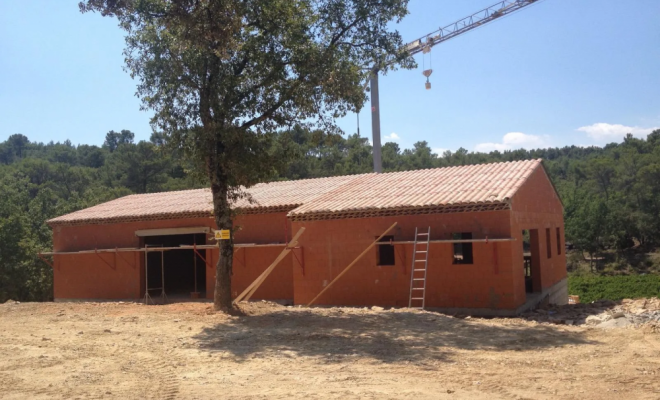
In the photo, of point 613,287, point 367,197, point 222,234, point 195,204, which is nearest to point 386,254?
point 367,197

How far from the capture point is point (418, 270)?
15008mm

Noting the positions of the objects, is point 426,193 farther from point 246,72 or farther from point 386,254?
point 246,72

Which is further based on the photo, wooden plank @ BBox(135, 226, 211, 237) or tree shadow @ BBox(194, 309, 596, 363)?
wooden plank @ BBox(135, 226, 211, 237)

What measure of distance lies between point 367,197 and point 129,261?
9521 mm

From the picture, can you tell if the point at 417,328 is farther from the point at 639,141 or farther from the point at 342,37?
the point at 639,141

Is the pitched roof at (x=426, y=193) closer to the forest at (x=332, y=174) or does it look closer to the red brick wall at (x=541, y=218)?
the red brick wall at (x=541, y=218)

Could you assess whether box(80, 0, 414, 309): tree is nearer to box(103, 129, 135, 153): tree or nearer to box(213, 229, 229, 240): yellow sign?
box(213, 229, 229, 240): yellow sign

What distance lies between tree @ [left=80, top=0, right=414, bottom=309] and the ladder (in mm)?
3661

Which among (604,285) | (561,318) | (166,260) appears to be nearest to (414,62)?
(561,318)

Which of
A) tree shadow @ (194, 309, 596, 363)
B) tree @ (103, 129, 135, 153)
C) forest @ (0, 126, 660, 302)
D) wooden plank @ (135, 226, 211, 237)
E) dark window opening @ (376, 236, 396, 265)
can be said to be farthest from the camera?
tree @ (103, 129, 135, 153)

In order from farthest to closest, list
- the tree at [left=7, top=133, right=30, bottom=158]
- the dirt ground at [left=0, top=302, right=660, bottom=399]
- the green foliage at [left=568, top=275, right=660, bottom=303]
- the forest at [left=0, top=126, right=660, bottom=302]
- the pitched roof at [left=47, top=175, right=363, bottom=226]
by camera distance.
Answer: the tree at [left=7, top=133, right=30, bottom=158] < the green foliage at [left=568, top=275, right=660, bottom=303] < the forest at [left=0, top=126, right=660, bottom=302] < the pitched roof at [left=47, top=175, right=363, bottom=226] < the dirt ground at [left=0, top=302, right=660, bottom=399]

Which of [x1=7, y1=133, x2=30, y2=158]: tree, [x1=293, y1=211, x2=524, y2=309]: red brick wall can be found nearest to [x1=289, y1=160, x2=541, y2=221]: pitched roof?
[x1=293, y1=211, x2=524, y2=309]: red brick wall

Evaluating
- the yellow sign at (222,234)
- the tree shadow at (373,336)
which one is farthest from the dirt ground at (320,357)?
the yellow sign at (222,234)

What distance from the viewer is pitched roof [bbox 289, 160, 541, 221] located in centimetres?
1480
